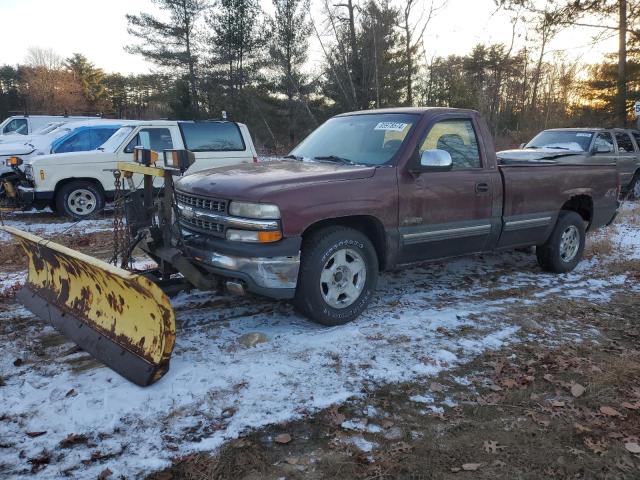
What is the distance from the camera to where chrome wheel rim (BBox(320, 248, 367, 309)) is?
175 inches

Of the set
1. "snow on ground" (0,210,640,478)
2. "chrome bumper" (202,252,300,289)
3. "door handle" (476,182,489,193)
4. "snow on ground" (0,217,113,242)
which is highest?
"door handle" (476,182,489,193)

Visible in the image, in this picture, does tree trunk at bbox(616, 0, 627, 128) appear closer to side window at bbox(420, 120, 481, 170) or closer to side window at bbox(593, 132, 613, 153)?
side window at bbox(593, 132, 613, 153)

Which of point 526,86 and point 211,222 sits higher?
point 526,86

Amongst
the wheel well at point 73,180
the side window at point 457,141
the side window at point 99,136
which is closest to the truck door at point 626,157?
the side window at point 457,141

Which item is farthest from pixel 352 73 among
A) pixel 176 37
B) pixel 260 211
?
pixel 260 211

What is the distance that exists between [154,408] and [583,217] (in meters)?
6.16

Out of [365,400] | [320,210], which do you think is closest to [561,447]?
[365,400]

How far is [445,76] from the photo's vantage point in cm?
3216

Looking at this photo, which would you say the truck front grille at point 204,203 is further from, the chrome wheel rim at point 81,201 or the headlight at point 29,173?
the headlight at point 29,173

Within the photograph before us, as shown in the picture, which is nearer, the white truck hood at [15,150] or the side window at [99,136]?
the side window at [99,136]

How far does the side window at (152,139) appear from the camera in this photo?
9930mm

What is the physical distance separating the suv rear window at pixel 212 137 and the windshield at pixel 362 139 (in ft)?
16.9

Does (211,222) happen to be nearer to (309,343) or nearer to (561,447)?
(309,343)

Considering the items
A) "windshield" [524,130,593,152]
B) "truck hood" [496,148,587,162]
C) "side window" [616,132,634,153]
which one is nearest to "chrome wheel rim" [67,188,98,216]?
"truck hood" [496,148,587,162]
